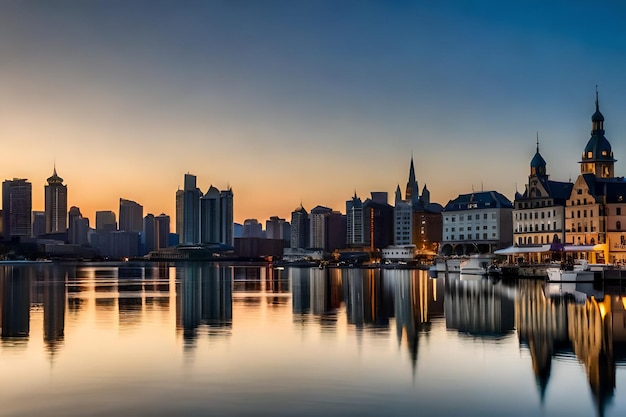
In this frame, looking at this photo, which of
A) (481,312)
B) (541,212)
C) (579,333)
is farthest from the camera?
(541,212)

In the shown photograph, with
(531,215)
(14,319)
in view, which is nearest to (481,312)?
(14,319)

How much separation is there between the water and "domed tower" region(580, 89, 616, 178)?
109m

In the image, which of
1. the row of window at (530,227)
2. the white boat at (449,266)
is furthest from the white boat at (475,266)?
the row of window at (530,227)

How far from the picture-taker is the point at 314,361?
36188mm

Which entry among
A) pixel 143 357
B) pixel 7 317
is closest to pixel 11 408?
pixel 143 357

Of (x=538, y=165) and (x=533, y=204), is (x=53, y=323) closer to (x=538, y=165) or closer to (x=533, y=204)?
(x=533, y=204)

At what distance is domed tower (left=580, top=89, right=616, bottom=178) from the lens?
166 m

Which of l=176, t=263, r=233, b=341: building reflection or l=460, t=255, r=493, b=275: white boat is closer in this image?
l=176, t=263, r=233, b=341: building reflection

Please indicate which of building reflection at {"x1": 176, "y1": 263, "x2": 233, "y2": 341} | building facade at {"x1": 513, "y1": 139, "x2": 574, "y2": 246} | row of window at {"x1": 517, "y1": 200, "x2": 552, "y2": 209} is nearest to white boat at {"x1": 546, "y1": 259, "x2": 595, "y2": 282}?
building reflection at {"x1": 176, "y1": 263, "x2": 233, "y2": 341}

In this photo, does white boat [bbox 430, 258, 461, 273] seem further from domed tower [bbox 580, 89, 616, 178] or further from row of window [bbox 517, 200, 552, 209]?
domed tower [bbox 580, 89, 616, 178]

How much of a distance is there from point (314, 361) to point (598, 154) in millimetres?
144583

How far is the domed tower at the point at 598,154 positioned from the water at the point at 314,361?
109 metres

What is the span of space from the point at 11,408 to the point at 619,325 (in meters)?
36.5

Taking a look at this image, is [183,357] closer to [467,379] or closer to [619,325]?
[467,379]
